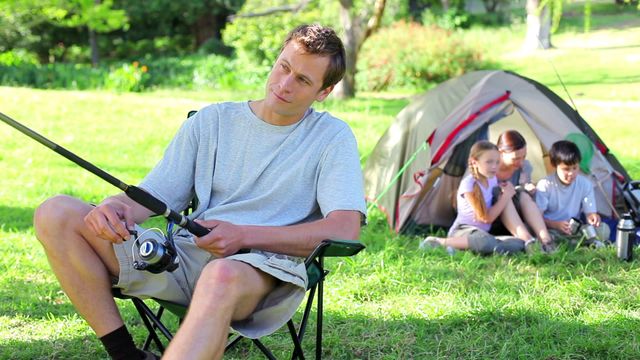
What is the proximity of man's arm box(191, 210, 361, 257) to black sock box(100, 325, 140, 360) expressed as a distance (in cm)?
34

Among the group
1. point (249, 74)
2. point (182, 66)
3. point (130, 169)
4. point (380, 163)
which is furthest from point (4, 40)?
point (380, 163)

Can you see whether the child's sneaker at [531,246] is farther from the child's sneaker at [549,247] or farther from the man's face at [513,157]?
the man's face at [513,157]

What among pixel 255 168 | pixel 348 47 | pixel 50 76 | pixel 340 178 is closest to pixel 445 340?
pixel 340 178

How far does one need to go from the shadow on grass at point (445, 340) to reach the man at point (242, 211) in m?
0.70

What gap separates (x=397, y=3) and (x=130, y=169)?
43.1 ft

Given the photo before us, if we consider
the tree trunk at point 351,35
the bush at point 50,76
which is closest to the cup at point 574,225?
the tree trunk at point 351,35

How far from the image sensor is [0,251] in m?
4.49

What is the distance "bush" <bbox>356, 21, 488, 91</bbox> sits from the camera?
14.2m

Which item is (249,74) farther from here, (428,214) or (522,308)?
(522,308)

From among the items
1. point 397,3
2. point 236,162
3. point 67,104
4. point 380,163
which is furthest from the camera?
point 397,3

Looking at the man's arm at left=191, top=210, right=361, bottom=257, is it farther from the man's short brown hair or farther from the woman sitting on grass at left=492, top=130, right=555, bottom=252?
the woman sitting on grass at left=492, top=130, right=555, bottom=252

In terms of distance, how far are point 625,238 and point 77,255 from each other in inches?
115

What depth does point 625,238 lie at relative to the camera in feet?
14.3

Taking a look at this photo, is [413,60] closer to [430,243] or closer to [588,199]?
[588,199]
